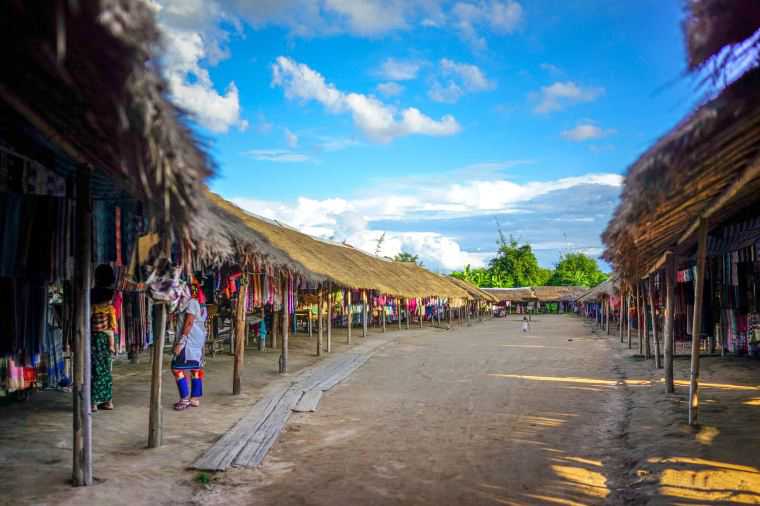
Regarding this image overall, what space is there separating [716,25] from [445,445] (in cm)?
474

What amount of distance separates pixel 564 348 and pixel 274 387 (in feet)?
39.5

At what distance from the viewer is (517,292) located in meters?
59.4

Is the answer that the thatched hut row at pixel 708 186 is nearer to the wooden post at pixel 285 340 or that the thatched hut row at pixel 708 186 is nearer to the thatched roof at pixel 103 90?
the thatched roof at pixel 103 90

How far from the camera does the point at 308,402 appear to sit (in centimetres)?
887

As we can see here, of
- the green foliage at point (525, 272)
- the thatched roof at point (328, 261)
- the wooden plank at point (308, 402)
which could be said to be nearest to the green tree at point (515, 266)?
the green foliage at point (525, 272)

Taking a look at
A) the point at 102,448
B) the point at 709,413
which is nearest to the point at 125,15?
the point at 102,448

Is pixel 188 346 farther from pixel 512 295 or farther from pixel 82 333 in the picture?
pixel 512 295

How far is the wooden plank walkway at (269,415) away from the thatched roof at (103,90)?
2742 millimetres

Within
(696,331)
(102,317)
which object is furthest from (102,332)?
(696,331)

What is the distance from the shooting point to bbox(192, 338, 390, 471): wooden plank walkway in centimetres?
577

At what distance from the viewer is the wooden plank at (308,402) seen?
27.5ft

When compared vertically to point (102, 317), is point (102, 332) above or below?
below

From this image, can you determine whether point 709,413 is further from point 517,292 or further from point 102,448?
point 517,292

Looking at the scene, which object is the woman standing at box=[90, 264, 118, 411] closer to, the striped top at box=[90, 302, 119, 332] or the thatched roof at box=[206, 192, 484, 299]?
the striped top at box=[90, 302, 119, 332]
